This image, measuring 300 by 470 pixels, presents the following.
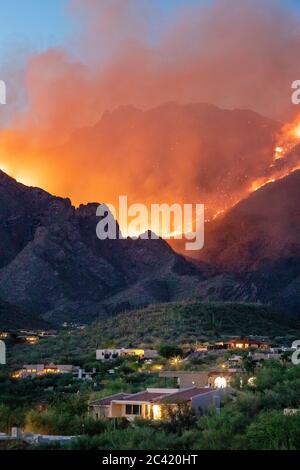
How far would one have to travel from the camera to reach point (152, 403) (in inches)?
1517

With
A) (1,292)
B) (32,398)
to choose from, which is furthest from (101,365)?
(1,292)

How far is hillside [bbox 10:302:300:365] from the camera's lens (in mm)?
95844

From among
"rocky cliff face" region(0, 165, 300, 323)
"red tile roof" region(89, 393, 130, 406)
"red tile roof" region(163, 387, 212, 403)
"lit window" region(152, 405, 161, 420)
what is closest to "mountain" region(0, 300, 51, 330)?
"rocky cliff face" region(0, 165, 300, 323)

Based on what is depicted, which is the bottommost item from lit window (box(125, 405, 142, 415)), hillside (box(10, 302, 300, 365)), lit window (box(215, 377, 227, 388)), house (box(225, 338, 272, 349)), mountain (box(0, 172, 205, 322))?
lit window (box(125, 405, 142, 415))

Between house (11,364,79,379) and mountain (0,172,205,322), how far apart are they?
69153mm

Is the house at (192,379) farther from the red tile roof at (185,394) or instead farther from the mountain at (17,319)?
the mountain at (17,319)

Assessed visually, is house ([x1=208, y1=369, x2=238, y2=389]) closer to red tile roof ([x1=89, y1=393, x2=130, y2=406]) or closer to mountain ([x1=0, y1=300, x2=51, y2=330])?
red tile roof ([x1=89, y1=393, x2=130, y2=406])

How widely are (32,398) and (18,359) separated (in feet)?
118

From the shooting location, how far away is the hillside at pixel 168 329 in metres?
95.8

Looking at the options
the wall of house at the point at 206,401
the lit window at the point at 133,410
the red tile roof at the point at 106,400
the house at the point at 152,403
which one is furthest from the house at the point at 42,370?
the wall of house at the point at 206,401

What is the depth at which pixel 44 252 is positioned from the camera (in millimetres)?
162750

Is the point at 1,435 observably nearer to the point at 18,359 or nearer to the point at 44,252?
the point at 18,359

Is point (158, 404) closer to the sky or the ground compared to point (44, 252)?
closer to the ground

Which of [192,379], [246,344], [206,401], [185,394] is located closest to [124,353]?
[246,344]
